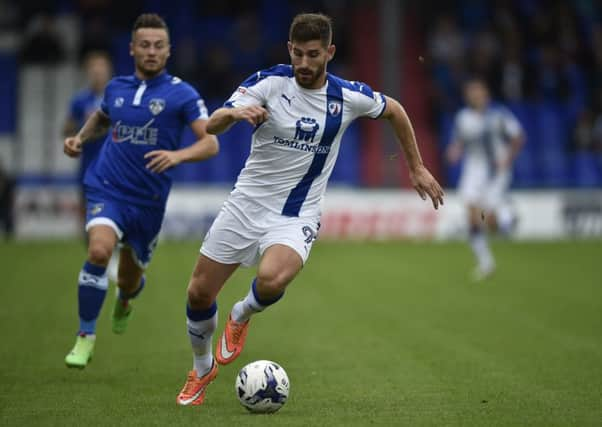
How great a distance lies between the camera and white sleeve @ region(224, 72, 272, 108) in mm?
7325

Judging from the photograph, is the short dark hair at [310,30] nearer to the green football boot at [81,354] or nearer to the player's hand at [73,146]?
the player's hand at [73,146]

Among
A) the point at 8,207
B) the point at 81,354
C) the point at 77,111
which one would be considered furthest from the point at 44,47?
the point at 81,354

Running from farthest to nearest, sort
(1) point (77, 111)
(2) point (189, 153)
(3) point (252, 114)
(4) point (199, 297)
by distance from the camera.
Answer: (1) point (77, 111) < (2) point (189, 153) < (4) point (199, 297) < (3) point (252, 114)

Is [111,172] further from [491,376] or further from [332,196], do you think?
[332,196]

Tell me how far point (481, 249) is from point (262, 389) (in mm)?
10414

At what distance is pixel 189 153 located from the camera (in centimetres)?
864

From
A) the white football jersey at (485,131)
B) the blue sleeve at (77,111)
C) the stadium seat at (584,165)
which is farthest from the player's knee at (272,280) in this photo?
the stadium seat at (584,165)

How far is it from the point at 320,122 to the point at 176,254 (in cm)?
1241

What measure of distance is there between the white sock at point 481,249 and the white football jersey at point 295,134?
9434 mm

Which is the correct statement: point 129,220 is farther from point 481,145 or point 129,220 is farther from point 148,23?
point 481,145

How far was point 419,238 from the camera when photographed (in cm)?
2312

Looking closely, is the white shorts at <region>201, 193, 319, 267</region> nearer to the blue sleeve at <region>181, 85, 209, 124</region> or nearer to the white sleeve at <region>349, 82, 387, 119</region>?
the white sleeve at <region>349, 82, 387, 119</region>

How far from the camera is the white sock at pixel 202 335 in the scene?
763 centimetres

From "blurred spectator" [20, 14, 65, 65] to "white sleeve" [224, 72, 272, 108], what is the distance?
1833 cm
